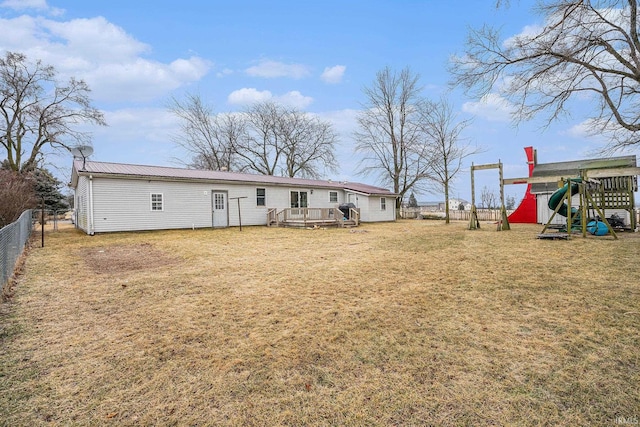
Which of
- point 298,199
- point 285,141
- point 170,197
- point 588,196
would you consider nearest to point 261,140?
point 285,141

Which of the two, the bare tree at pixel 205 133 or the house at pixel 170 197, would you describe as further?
the bare tree at pixel 205 133

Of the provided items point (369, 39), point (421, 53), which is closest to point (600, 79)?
point (421, 53)

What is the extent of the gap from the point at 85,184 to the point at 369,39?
→ 14.8 meters

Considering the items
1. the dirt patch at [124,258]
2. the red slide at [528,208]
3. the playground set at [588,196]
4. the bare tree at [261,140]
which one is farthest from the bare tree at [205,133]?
the playground set at [588,196]

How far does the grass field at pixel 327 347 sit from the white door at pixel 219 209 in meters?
10.9

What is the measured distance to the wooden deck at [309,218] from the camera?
1789 cm

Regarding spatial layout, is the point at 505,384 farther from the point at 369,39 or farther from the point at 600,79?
the point at 369,39

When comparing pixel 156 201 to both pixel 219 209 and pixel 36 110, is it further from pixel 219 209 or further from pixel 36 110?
pixel 36 110

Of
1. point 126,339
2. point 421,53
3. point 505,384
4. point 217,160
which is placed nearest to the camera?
point 505,384

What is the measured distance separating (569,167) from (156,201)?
23.7 m

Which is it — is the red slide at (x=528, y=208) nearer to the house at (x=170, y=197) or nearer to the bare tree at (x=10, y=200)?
the house at (x=170, y=197)

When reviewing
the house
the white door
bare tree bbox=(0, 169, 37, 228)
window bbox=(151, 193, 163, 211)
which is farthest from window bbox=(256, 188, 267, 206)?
bare tree bbox=(0, 169, 37, 228)

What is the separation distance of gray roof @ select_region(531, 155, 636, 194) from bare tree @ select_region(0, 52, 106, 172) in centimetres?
3247

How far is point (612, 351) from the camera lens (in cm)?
281
